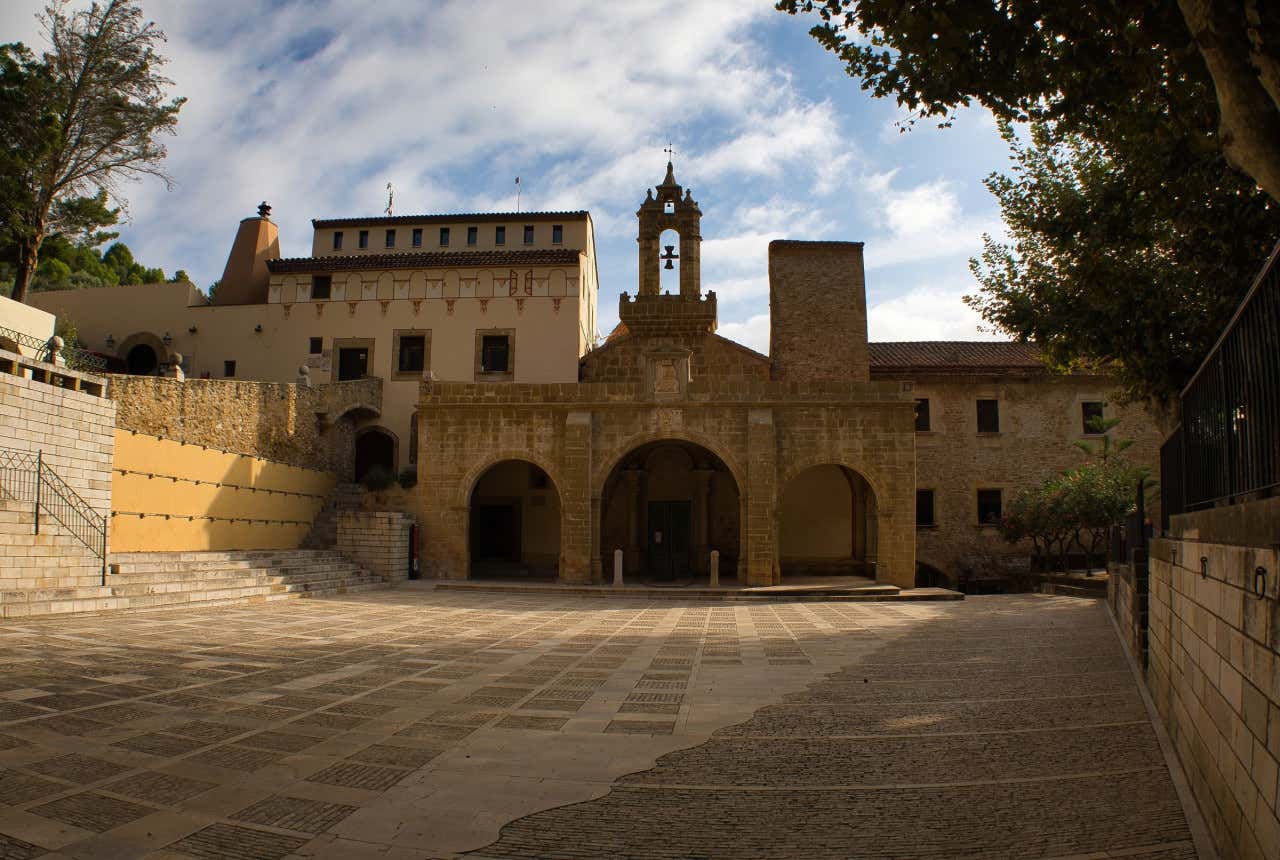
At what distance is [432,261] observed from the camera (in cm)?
2856

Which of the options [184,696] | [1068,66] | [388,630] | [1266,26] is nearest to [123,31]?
[388,630]

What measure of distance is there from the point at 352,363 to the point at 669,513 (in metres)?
12.9

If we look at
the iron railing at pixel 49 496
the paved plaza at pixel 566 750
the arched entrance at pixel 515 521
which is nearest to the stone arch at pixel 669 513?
the arched entrance at pixel 515 521

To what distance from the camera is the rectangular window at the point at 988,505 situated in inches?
1059

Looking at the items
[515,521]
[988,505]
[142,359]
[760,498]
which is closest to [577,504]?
[760,498]

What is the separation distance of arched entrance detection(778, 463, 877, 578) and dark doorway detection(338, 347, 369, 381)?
50.4ft

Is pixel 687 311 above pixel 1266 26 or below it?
above

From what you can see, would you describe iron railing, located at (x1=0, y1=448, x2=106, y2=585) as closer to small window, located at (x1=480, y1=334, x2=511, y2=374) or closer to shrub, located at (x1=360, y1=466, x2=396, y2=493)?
shrub, located at (x1=360, y1=466, x2=396, y2=493)

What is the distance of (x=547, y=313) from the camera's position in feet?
92.1

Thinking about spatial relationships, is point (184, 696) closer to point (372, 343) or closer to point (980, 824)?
point (980, 824)

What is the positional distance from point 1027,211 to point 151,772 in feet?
50.6

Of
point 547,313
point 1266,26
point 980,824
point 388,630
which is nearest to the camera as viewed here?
point 980,824

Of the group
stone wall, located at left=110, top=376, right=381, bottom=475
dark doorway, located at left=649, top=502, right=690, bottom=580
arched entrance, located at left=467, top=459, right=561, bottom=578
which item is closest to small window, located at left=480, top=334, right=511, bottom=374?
stone wall, located at left=110, top=376, right=381, bottom=475

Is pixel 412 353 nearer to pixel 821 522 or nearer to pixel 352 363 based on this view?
pixel 352 363
